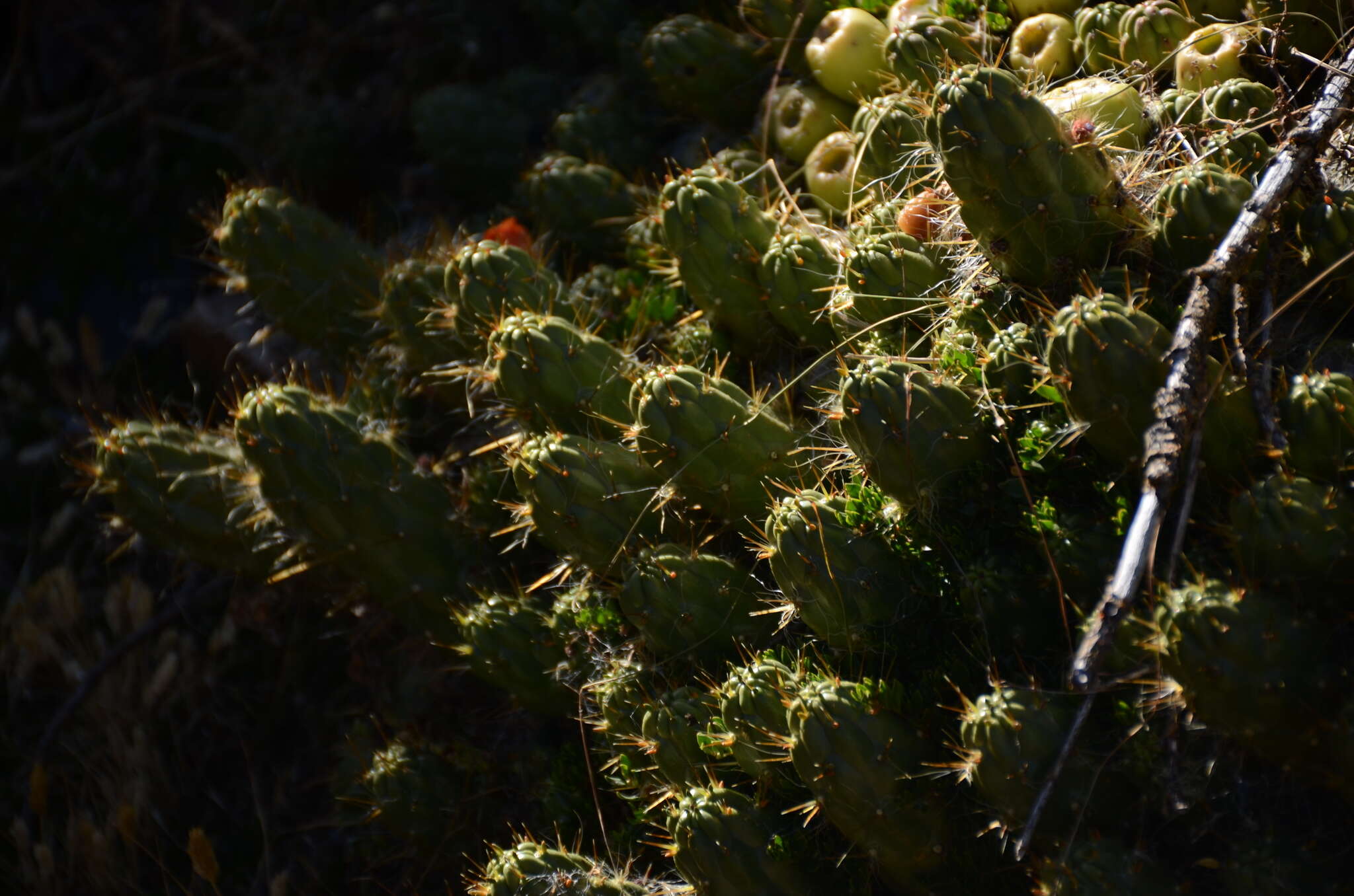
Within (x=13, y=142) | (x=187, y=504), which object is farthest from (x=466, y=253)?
(x=13, y=142)

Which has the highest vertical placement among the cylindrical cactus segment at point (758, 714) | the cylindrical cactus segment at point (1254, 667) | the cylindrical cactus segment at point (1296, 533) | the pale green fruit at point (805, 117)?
the pale green fruit at point (805, 117)

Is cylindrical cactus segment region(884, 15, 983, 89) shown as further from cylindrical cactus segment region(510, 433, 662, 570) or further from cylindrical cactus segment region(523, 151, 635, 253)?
cylindrical cactus segment region(510, 433, 662, 570)

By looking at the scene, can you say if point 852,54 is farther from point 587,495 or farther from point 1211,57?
point 587,495

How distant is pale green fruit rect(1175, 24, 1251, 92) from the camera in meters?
2.54

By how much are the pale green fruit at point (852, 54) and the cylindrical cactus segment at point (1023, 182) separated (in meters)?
1.12

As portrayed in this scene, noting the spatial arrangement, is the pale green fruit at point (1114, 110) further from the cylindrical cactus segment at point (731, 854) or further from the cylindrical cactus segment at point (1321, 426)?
the cylindrical cactus segment at point (731, 854)

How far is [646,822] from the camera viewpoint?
8.49ft

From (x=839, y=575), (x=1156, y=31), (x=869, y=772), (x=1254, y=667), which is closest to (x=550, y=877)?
(x=869, y=772)

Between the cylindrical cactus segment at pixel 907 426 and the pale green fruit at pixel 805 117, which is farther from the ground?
the pale green fruit at pixel 805 117

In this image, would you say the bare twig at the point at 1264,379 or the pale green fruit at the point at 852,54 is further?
the pale green fruit at the point at 852,54

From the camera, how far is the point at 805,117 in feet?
11.3

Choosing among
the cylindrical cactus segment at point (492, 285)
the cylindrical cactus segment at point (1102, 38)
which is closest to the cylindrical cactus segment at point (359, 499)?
the cylindrical cactus segment at point (492, 285)

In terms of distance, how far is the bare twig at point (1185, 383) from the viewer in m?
1.69

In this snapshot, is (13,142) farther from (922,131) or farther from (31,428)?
(922,131)
